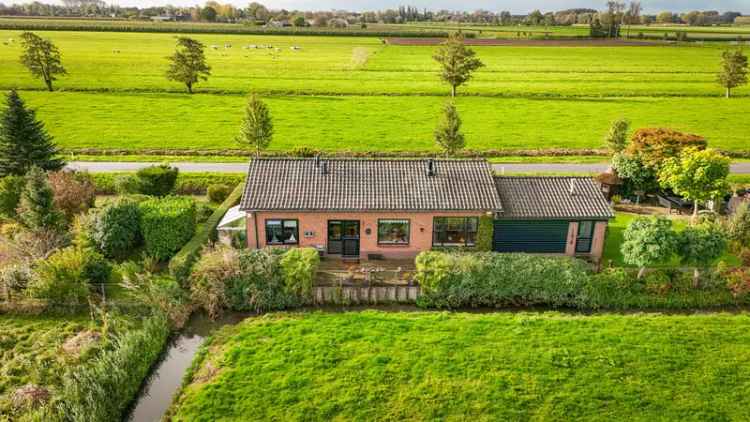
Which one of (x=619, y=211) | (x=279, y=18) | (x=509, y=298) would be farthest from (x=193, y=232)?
(x=279, y=18)

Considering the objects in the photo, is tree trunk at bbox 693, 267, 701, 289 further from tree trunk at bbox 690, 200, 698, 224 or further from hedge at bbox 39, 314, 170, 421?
hedge at bbox 39, 314, 170, 421

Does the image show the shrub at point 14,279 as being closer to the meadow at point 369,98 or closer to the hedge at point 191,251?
the hedge at point 191,251

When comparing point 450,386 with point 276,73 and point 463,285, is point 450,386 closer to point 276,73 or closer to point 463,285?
point 463,285

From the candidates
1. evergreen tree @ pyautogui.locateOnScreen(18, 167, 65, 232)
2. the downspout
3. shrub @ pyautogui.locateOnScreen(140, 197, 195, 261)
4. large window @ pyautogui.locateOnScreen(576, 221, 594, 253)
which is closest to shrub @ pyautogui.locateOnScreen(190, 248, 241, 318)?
the downspout

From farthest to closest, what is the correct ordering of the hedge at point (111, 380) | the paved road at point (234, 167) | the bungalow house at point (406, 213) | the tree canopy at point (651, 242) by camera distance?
1. the paved road at point (234, 167)
2. the bungalow house at point (406, 213)
3. the tree canopy at point (651, 242)
4. the hedge at point (111, 380)

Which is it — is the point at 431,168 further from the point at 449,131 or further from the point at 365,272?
the point at 449,131

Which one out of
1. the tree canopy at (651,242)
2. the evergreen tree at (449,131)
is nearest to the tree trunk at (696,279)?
the tree canopy at (651,242)
